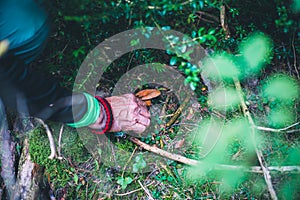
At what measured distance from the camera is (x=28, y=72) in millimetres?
1319

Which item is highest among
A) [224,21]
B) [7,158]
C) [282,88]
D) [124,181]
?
[224,21]

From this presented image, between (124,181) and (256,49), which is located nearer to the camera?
(256,49)

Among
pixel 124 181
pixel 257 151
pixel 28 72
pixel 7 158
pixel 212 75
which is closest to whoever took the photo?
pixel 28 72

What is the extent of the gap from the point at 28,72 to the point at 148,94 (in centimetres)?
77

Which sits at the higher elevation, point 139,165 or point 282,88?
point 282,88

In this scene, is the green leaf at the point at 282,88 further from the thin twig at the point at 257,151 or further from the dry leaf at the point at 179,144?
the dry leaf at the point at 179,144

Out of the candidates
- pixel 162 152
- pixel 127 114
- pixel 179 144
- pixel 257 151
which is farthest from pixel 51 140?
pixel 257 151

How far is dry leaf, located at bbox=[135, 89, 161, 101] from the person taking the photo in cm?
189

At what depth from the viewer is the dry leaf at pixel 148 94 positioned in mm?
1893

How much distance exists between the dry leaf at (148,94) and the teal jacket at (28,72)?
0.44 metres

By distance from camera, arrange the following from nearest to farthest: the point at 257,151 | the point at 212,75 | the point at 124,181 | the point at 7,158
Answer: the point at 257,151 → the point at 212,75 → the point at 124,181 → the point at 7,158

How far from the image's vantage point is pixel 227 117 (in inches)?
71.2

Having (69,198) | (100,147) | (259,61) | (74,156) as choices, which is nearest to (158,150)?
(100,147)

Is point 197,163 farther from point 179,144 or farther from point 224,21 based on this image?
point 224,21
